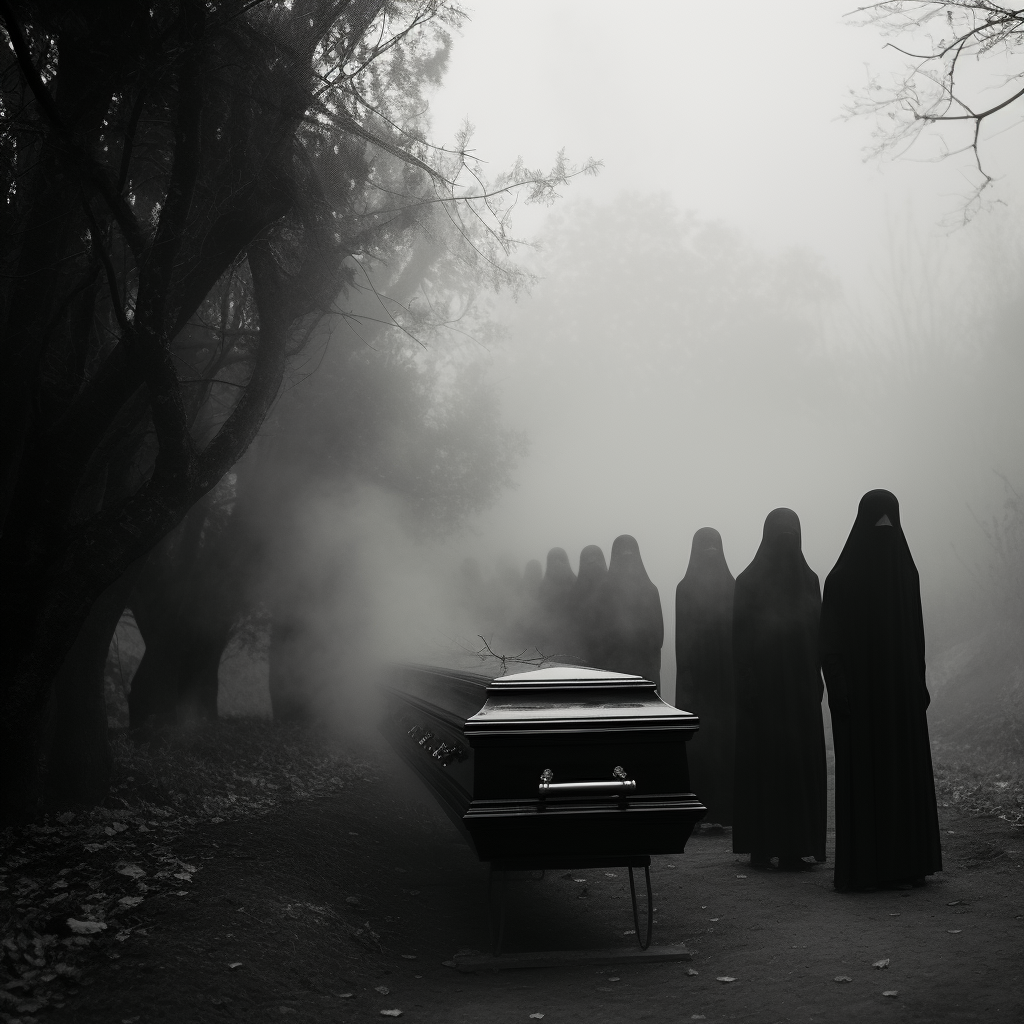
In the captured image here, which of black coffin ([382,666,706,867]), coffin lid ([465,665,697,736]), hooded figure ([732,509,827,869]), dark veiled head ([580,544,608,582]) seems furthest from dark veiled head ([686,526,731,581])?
black coffin ([382,666,706,867])

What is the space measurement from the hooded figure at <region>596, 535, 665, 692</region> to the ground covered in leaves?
283cm

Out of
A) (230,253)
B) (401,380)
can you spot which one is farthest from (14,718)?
(401,380)

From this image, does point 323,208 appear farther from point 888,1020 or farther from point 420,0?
point 888,1020

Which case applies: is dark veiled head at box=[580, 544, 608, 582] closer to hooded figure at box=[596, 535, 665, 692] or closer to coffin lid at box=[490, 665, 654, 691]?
hooded figure at box=[596, 535, 665, 692]

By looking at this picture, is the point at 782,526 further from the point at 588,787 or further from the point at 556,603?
the point at 556,603

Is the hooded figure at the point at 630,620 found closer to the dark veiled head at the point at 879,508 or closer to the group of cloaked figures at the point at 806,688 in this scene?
the group of cloaked figures at the point at 806,688

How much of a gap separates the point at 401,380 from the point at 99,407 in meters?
8.53

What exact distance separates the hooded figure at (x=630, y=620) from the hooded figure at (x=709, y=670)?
0.66 meters

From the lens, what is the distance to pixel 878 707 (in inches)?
243

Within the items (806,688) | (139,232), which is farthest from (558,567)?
(139,232)

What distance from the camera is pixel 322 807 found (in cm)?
839

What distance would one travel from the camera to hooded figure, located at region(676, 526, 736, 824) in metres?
9.35

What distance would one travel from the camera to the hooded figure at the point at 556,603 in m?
13.6

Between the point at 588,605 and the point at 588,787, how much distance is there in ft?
25.7
